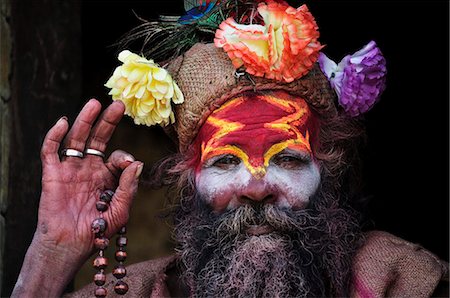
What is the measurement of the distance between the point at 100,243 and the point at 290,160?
29.8 inches

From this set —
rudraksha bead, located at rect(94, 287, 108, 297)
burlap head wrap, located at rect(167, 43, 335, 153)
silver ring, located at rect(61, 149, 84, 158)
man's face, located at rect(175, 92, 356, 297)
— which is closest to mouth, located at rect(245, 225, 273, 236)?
man's face, located at rect(175, 92, 356, 297)

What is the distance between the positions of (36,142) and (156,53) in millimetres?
653

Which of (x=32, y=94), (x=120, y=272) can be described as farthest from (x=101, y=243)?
(x=32, y=94)

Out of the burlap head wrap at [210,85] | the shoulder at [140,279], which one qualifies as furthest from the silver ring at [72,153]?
the shoulder at [140,279]

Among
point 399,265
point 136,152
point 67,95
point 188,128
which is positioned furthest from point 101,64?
point 399,265

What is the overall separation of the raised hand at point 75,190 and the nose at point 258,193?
0.40 meters

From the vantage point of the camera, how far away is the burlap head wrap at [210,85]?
13.6ft

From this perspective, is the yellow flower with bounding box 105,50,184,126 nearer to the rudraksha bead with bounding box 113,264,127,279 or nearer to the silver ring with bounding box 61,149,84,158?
the silver ring with bounding box 61,149,84,158

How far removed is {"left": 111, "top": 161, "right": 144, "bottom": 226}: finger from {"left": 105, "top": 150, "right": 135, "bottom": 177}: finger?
1.5 inches

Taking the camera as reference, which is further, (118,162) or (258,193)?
(118,162)

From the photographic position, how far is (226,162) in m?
4.16

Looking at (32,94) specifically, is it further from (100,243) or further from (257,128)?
(257,128)

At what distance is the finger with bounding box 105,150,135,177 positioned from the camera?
4172 millimetres

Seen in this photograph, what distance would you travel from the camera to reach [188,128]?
4.25 meters
